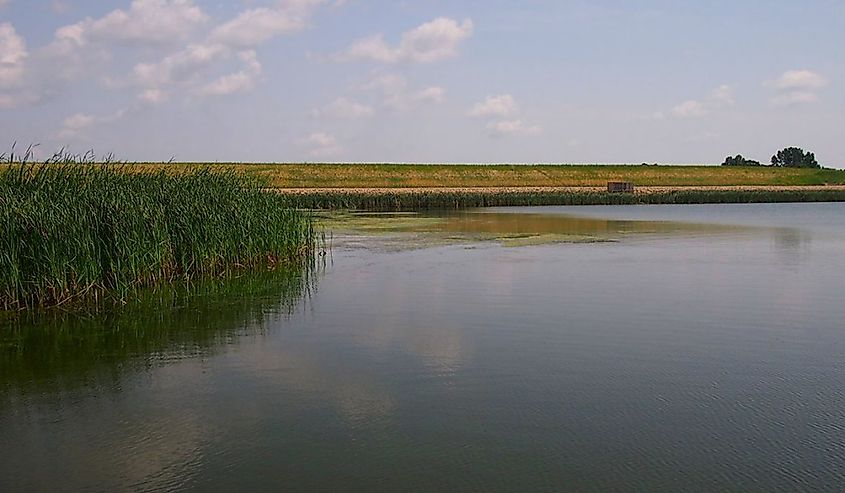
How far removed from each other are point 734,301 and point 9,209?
7.83m

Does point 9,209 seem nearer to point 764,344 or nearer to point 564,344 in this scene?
point 564,344

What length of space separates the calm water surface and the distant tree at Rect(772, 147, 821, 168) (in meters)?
69.7

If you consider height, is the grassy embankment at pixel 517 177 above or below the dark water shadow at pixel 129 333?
above

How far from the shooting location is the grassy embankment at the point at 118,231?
8.38 meters

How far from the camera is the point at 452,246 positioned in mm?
16234

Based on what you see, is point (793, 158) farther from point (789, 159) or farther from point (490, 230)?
point (490, 230)

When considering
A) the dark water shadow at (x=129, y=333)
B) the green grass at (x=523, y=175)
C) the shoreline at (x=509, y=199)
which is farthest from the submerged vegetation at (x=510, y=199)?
the dark water shadow at (x=129, y=333)

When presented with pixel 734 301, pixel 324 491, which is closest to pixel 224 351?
pixel 324 491

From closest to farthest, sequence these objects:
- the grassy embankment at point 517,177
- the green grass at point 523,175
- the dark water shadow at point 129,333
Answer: the dark water shadow at point 129,333, the grassy embankment at point 517,177, the green grass at point 523,175

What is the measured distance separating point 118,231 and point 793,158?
255 ft

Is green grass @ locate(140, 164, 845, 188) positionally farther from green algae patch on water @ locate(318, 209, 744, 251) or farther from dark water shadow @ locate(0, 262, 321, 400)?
dark water shadow @ locate(0, 262, 321, 400)

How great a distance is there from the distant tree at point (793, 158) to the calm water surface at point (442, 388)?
6970cm

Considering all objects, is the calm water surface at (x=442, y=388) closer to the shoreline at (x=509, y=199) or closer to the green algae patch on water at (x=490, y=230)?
the green algae patch on water at (x=490, y=230)

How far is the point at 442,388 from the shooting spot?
230 inches
